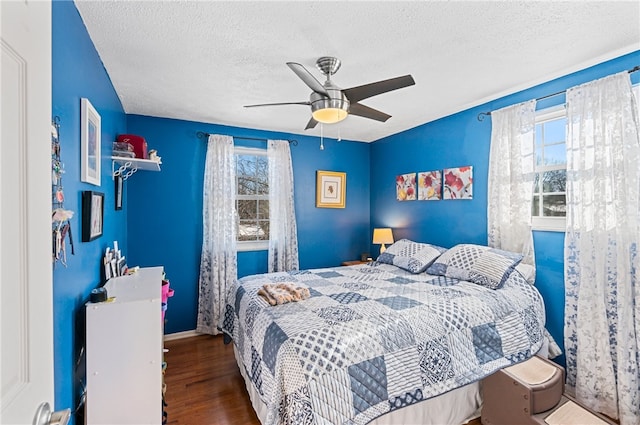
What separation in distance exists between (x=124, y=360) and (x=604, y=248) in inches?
120

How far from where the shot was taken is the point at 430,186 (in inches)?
143

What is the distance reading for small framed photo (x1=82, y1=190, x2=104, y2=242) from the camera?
1611mm

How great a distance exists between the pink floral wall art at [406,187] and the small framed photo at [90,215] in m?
3.25

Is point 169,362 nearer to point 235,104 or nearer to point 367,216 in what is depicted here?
point 235,104

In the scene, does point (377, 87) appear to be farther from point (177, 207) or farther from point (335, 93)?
point (177, 207)

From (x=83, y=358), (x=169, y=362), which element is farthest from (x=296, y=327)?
(x=169, y=362)

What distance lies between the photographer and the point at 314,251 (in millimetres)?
4355

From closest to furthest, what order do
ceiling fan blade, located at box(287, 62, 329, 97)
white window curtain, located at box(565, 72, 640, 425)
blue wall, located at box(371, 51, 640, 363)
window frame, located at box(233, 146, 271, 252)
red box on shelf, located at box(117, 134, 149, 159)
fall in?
ceiling fan blade, located at box(287, 62, 329, 97) < white window curtain, located at box(565, 72, 640, 425) < blue wall, located at box(371, 51, 640, 363) < red box on shelf, located at box(117, 134, 149, 159) < window frame, located at box(233, 146, 271, 252)

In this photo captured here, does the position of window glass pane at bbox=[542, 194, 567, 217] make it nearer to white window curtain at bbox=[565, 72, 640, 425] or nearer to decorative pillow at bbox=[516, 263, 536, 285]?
white window curtain at bbox=[565, 72, 640, 425]

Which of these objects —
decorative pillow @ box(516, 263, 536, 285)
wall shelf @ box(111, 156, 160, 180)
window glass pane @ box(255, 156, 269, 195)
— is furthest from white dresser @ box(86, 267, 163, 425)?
decorative pillow @ box(516, 263, 536, 285)

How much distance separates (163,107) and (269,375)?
2766mm

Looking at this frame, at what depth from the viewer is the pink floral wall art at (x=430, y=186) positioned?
11.6 feet

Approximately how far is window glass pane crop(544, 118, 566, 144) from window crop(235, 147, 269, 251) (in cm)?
300

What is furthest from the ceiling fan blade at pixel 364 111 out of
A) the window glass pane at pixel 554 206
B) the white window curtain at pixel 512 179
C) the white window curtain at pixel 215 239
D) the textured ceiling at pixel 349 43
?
the white window curtain at pixel 215 239
